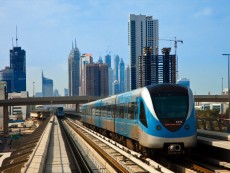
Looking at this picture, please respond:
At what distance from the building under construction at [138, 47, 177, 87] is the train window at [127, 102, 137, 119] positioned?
110m

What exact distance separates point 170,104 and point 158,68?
125 metres

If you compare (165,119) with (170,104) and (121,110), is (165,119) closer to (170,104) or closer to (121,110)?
(170,104)

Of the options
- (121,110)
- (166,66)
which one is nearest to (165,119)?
(121,110)

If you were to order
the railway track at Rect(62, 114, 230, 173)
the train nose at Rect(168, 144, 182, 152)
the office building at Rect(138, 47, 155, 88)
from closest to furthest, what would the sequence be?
the railway track at Rect(62, 114, 230, 173)
the train nose at Rect(168, 144, 182, 152)
the office building at Rect(138, 47, 155, 88)

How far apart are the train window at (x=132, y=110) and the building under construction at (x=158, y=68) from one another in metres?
110

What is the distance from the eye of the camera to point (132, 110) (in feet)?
72.4

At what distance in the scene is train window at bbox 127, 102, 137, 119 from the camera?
21.2 m

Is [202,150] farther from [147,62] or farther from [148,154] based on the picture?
[147,62]

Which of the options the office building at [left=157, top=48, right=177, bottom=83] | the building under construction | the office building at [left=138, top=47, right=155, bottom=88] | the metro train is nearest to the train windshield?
the metro train

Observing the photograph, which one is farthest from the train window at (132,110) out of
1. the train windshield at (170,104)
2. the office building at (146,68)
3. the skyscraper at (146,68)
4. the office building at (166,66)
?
the office building at (146,68)

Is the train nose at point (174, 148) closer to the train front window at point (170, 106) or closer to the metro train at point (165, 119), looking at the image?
the metro train at point (165, 119)

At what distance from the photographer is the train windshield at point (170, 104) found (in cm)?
1850

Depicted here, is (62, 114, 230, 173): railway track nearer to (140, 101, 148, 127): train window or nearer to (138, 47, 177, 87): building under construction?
(140, 101, 148, 127): train window

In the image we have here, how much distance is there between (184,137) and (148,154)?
204cm
